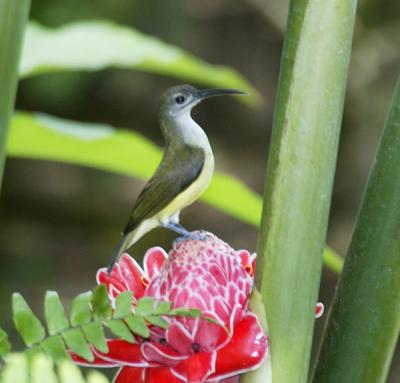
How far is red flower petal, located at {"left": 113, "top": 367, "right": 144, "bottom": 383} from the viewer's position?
588 mm

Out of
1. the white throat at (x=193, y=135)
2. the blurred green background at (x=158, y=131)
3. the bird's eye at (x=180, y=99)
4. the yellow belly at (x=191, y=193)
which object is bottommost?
the blurred green background at (x=158, y=131)

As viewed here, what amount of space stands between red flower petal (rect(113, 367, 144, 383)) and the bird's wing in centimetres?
10

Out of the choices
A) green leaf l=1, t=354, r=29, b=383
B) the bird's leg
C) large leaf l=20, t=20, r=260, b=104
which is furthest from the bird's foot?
large leaf l=20, t=20, r=260, b=104

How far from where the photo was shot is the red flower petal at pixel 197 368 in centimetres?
54

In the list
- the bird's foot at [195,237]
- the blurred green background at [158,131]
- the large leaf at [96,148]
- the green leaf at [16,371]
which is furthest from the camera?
the blurred green background at [158,131]

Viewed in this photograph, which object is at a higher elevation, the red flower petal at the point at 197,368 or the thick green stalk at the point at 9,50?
the thick green stalk at the point at 9,50

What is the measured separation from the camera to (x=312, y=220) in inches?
20.6

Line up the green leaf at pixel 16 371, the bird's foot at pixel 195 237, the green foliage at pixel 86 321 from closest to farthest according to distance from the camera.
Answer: the green leaf at pixel 16 371 → the green foliage at pixel 86 321 → the bird's foot at pixel 195 237

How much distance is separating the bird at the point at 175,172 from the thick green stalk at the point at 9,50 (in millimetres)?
124

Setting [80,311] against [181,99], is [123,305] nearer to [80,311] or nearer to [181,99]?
[80,311]

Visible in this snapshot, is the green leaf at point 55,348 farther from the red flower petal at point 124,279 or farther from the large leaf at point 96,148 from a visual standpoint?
the large leaf at point 96,148

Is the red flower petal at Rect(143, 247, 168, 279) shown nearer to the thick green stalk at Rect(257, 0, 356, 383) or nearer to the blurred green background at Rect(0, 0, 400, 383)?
the thick green stalk at Rect(257, 0, 356, 383)

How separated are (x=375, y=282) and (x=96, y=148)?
47 centimetres

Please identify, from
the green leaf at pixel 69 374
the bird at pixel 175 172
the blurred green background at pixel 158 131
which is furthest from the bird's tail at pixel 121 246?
the blurred green background at pixel 158 131
